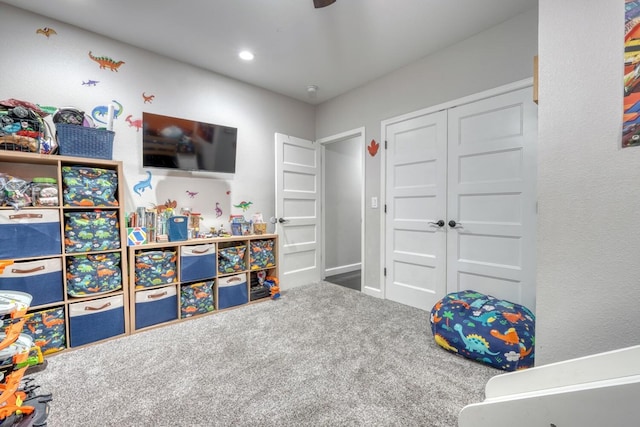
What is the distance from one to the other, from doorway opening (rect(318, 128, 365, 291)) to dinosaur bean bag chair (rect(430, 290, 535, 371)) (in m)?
1.95

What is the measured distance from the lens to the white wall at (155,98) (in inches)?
82.9

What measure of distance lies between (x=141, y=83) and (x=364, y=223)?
2859 millimetres

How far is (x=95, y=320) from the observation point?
6.94ft

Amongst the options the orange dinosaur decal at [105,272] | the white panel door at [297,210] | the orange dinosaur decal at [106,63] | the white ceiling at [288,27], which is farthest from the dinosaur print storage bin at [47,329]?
the white ceiling at [288,27]

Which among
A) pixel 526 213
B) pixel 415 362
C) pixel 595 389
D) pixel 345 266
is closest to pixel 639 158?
pixel 595 389

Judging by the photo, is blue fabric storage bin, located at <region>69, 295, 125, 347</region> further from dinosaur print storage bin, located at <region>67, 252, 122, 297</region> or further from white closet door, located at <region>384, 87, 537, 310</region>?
white closet door, located at <region>384, 87, 537, 310</region>

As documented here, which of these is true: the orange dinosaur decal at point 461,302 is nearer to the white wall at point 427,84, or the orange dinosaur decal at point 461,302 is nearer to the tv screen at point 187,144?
the white wall at point 427,84

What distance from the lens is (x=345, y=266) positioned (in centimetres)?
459

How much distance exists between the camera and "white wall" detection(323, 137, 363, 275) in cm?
429

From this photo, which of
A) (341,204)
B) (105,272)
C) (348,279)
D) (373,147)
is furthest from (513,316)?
(105,272)

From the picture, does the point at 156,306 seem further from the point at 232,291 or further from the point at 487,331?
the point at 487,331

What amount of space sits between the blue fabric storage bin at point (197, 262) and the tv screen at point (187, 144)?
839 mm

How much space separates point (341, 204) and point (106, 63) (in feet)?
11.0

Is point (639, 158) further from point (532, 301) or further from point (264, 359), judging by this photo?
point (264, 359)
